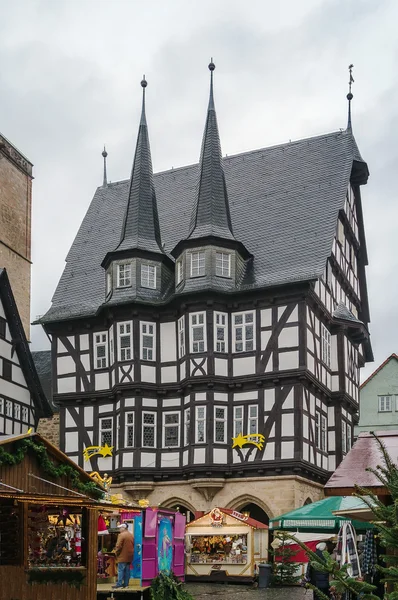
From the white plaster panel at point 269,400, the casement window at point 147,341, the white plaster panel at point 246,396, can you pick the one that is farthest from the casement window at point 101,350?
the white plaster panel at point 269,400

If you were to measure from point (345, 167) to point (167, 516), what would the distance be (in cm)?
2121

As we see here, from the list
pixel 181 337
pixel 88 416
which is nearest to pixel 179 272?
pixel 181 337

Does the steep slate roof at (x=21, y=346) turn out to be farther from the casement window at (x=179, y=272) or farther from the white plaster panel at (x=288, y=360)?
the white plaster panel at (x=288, y=360)

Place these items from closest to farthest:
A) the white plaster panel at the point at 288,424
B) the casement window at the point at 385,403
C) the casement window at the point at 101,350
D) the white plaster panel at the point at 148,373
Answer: the white plaster panel at the point at 288,424 → the white plaster panel at the point at 148,373 → the casement window at the point at 101,350 → the casement window at the point at 385,403

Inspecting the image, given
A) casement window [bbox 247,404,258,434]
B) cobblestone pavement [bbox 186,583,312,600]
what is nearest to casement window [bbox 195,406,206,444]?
casement window [bbox 247,404,258,434]

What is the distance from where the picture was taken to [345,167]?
4050cm

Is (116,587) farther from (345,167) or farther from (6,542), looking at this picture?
(345,167)

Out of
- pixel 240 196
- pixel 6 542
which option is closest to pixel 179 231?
pixel 240 196

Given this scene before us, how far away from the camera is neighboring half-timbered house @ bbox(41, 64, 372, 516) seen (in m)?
35.1

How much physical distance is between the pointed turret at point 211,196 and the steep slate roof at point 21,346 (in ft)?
24.0

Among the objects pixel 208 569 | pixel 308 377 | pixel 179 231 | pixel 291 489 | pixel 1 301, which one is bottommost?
pixel 208 569

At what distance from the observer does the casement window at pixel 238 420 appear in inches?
1398

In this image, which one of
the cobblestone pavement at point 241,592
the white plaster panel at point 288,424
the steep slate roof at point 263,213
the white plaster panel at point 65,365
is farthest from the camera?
the white plaster panel at point 65,365

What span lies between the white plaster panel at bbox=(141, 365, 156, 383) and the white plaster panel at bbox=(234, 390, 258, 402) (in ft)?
10.5
